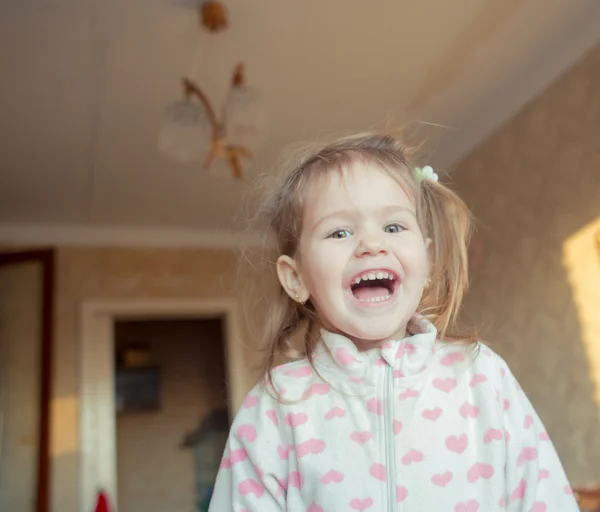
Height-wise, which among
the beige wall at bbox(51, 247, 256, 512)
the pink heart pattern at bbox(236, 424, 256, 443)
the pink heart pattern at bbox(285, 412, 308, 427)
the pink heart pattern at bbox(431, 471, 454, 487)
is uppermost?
the beige wall at bbox(51, 247, 256, 512)

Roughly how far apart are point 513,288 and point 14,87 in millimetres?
1891

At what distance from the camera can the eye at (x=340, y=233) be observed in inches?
29.0

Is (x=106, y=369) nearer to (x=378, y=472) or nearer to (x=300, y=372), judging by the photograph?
(x=300, y=372)

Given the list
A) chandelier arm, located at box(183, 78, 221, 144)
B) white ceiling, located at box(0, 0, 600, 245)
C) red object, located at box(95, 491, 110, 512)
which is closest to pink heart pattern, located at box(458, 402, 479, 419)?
chandelier arm, located at box(183, 78, 221, 144)

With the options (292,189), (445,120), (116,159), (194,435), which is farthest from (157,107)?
(194,435)

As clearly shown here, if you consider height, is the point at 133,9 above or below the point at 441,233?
above

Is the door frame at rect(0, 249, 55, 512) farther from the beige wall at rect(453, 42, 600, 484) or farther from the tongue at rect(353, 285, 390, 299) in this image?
the tongue at rect(353, 285, 390, 299)

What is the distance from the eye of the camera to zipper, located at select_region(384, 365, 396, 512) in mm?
666

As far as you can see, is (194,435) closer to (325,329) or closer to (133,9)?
(133,9)

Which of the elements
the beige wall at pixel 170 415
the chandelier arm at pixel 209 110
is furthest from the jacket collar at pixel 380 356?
the beige wall at pixel 170 415

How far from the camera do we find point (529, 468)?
709 millimetres

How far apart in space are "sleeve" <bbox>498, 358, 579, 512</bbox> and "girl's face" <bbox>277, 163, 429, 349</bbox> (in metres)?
0.17

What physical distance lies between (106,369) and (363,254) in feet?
8.37

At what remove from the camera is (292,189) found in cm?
83
